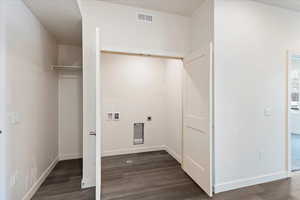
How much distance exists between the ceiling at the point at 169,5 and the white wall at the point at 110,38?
0.08 meters

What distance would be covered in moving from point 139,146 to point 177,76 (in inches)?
82.1

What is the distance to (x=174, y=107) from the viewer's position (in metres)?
3.67

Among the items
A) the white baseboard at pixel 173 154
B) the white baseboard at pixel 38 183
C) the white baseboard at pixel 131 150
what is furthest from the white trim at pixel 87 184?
the white baseboard at pixel 173 154

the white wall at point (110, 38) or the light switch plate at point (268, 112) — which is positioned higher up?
the white wall at point (110, 38)

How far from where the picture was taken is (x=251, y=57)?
238 centimetres

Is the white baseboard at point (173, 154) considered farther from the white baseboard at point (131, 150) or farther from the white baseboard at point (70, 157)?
the white baseboard at point (70, 157)

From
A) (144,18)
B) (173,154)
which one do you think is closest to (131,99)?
(173,154)

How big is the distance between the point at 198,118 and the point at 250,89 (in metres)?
0.98

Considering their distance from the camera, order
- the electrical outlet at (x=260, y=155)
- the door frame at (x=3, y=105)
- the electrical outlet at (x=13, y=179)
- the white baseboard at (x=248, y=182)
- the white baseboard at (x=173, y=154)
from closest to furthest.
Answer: the door frame at (x=3, y=105)
the electrical outlet at (x=13, y=179)
the white baseboard at (x=248, y=182)
the electrical outlet at (x=260, y=155)
the white baseboard at (x=173, y=154)

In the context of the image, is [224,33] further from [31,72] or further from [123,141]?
[123,141]

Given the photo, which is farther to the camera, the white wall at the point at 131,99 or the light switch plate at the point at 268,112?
the white wall at the point at 131,99

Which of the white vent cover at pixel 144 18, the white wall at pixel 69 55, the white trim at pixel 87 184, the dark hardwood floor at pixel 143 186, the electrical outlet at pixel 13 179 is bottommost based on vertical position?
the dark hardwood floor at pixel 143 186

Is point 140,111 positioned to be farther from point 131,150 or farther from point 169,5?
point 169,5

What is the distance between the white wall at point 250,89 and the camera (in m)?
2.24
